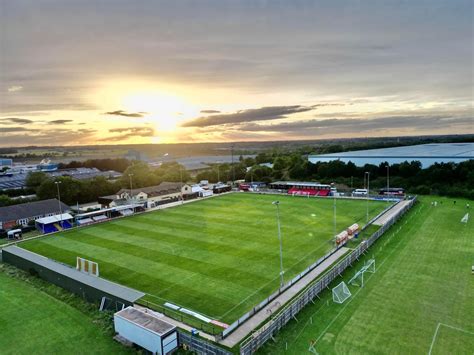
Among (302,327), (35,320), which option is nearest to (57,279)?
Answer: (35,320)

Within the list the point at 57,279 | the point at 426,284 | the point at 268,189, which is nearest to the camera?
the point at 426,284

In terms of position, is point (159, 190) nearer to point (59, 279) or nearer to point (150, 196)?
point (150, 196)

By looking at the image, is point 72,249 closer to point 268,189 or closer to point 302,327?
point 302,327

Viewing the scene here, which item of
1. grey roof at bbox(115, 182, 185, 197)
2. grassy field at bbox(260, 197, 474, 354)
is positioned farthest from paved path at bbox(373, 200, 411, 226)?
grey roof at bbox(115, 182, 185, 197)

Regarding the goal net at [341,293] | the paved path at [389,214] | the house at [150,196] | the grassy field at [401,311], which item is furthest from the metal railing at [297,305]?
the house at [150,196]

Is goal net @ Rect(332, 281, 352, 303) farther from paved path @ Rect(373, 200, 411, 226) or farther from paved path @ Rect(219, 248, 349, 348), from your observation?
paved path @ Rect(373, 200, 411, 226)

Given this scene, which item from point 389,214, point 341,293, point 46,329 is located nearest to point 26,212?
point 46,329

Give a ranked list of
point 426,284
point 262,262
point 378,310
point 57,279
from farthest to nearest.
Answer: point 262,262, point 57,279, point 426,284, point 378,310
